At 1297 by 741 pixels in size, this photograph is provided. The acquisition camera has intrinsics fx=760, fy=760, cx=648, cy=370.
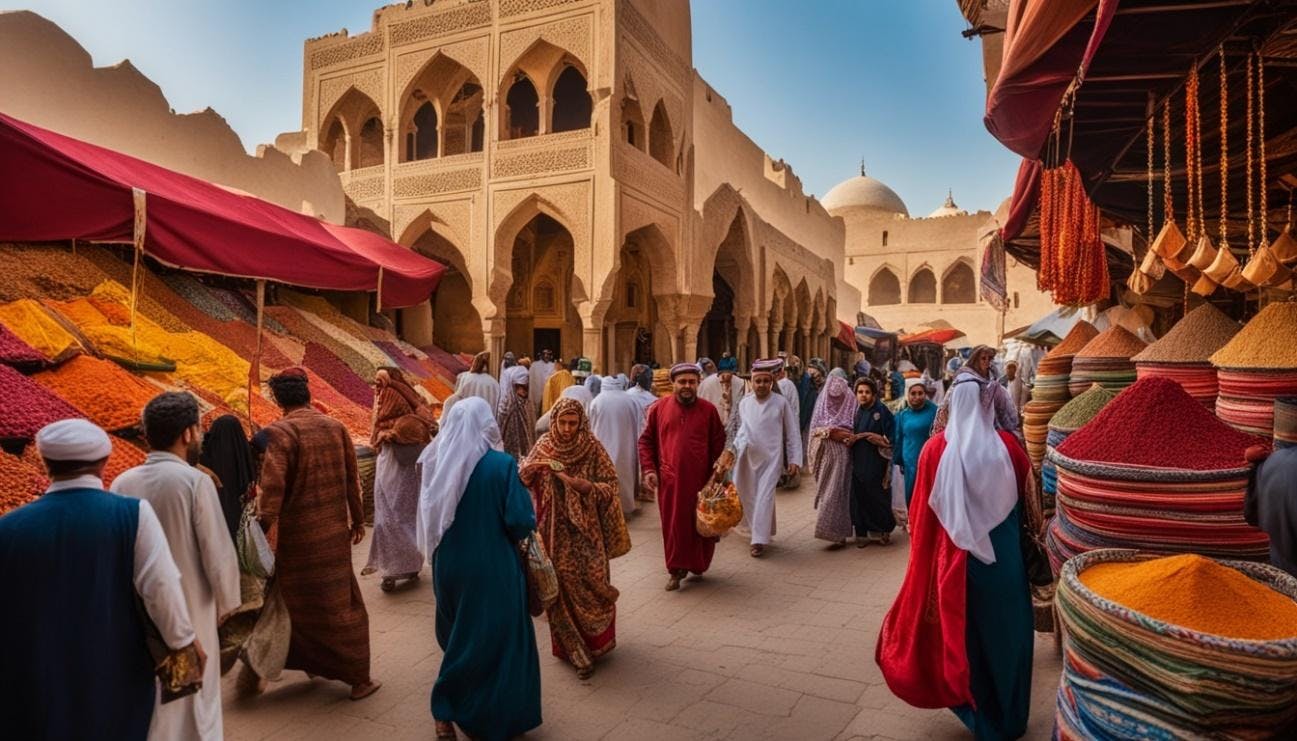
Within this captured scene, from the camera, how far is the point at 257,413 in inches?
277

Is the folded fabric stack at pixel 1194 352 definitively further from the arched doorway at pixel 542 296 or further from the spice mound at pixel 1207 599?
the arched doorway at pixel 542 296

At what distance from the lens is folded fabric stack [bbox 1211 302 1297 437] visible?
2350 mm

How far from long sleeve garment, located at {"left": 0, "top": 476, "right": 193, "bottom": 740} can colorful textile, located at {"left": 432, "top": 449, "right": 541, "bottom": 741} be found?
1013 millimetres

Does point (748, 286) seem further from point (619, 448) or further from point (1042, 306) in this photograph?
point (1042, 306)

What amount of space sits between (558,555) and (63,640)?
2.01 m

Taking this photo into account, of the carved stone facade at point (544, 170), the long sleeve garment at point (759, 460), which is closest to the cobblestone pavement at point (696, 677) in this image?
the long sleeve garment at point (759, 460)

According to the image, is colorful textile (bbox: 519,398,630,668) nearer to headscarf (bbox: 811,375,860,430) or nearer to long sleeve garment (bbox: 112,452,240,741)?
long sleeve garment (bbox: 112,452,240,741)

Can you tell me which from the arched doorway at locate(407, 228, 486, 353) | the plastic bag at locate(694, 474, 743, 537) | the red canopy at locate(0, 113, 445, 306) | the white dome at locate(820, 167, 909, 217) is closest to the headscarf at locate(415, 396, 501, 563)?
the plastic bag at locate(694, 474, 743, 537)

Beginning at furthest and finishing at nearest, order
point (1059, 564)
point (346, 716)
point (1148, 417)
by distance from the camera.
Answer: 1. point (346, 716)
2. point (1059, 564)
3. point (1148, 417)

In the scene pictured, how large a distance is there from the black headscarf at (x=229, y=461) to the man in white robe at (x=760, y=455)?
10.8 ft

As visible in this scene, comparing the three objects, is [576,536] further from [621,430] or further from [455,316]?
[455,316]

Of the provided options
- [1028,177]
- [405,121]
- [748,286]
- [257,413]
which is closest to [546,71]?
[405,121]

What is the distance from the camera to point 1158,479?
208 centimetres

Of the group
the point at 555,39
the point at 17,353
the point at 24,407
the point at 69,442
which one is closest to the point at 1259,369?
the point at 69,442
